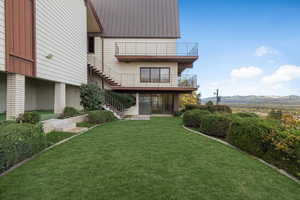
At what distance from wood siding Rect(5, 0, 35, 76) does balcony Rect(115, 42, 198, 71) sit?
8781mm

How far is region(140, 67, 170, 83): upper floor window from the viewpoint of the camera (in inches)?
664

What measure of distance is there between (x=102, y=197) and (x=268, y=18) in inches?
847

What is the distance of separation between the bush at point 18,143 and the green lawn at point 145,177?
0.96 feet

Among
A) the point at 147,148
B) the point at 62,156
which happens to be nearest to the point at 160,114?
the point at 147,148

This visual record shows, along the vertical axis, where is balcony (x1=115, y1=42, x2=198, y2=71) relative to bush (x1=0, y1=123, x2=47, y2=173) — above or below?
above

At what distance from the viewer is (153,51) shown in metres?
16.9

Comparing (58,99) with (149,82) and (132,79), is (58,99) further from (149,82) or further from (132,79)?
(149,82)

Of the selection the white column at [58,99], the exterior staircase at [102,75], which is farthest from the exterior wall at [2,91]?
the exterior staircase at [102,75]

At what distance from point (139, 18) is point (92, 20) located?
5.52 metres

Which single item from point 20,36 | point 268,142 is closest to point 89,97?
point 20,36

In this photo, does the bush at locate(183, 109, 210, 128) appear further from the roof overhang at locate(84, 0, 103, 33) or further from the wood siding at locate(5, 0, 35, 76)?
the roof overhang at locate(84, 0, 103, 33)

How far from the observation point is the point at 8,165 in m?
3.69

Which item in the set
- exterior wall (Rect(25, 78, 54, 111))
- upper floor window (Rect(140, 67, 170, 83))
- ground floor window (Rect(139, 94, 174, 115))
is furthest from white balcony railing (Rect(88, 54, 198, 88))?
exterior wall (Rect(25, 78, 54, 111))

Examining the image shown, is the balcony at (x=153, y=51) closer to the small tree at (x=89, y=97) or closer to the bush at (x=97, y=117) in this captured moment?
the small tree at (x=89, y=97)
